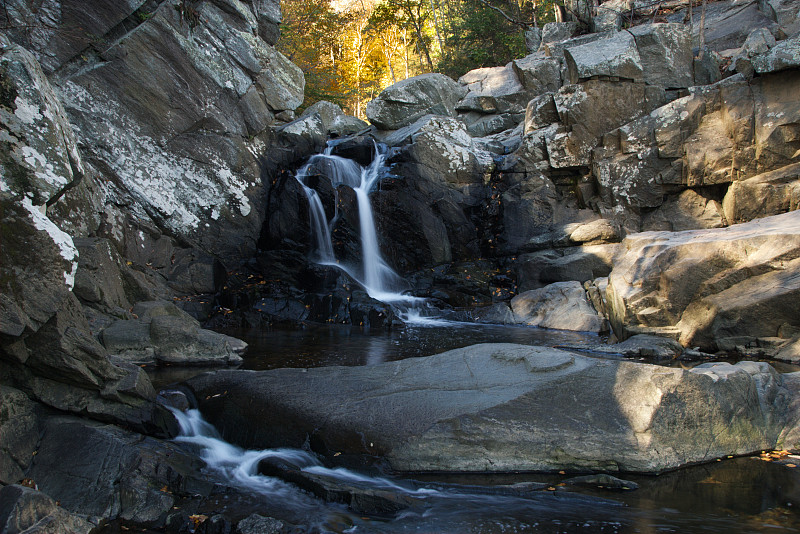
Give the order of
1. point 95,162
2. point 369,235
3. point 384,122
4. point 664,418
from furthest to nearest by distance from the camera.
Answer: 1. point 384,122
2. point 369,235
3. point 95,162
4. point 664,418

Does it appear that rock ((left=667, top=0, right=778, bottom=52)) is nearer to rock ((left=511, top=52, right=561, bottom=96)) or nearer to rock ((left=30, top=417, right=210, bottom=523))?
rock ((left=511, top=52, right=561, bottom=96))

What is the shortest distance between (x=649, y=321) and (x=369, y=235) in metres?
7.20

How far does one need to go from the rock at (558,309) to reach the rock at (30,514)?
30.0 feet

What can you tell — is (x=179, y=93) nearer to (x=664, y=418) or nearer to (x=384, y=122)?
(x=384, y=122)

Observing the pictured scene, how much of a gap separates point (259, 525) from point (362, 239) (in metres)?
10.6

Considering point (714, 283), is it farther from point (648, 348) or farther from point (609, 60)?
point (609, 60)

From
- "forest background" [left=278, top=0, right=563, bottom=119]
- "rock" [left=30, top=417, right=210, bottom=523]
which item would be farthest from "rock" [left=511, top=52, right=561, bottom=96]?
"rock" [left=30, top=417, right=210, bottom=523]

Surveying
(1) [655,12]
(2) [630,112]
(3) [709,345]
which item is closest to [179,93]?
(2) [630,112]

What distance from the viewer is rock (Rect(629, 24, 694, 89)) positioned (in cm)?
1448

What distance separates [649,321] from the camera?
898 centimetres

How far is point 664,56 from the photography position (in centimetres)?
1452

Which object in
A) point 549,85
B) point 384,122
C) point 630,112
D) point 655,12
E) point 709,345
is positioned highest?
point 655,12

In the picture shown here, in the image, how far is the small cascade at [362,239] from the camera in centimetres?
1310

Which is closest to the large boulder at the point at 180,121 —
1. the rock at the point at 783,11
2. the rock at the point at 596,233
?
the rock at the point at 596,233
